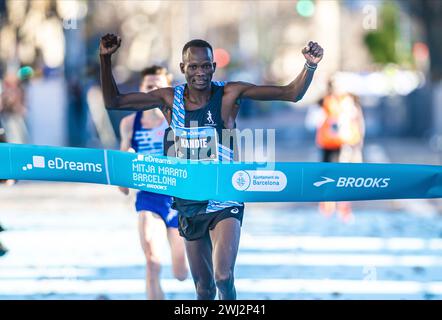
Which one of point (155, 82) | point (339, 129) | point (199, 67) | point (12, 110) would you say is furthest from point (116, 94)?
point (12, 110)

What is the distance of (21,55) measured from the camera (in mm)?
35688

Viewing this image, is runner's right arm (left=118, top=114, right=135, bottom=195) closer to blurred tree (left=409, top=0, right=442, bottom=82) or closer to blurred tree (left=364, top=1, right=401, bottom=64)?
blurred tree (left=409, top=0, right=442, bottom=82)

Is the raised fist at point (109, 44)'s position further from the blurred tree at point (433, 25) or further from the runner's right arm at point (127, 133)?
the blurred tree at point (433, 25)

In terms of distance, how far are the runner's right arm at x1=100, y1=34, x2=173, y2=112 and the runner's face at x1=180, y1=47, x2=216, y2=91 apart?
0.26 m

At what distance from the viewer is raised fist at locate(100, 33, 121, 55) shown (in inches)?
261

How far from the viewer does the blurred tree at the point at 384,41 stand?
4257 inches

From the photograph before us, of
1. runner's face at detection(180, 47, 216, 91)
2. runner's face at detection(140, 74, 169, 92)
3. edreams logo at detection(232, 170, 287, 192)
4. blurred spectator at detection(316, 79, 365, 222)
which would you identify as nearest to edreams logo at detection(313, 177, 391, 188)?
edreams logo at detection(232, 170, 287, 192)

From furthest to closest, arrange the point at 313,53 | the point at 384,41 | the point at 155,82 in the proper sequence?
the point at 384,41
the point at 155,82
the point at 313,53

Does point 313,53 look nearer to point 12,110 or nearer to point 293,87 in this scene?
point 293,87

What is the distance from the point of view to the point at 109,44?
663cm

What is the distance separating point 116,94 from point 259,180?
1.06 m

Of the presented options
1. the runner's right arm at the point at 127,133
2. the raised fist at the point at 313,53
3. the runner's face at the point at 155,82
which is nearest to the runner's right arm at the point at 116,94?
the raised fist at the point at 313,53

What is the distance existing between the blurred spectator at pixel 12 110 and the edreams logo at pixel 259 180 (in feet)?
49.0
